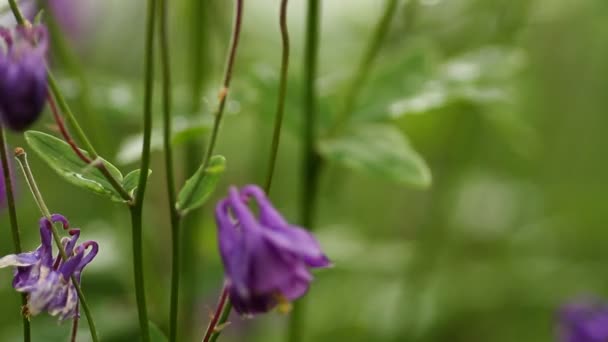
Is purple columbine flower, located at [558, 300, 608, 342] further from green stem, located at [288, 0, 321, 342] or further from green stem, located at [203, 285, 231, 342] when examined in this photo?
green stem, located at [203, 285, 231, 342]

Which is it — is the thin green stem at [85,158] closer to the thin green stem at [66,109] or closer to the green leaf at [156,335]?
the thin green stem at [66,109]

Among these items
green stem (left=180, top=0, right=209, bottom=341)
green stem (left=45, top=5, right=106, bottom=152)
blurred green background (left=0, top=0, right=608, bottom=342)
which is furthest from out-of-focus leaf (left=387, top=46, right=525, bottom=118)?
green stem (left=45, top=5, right=106, bottom=152)

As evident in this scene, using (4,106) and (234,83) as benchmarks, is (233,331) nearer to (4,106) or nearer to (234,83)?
(234,83)

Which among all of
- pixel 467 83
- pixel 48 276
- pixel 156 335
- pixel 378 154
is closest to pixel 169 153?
pixel 48 276

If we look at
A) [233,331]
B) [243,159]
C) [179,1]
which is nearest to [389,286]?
[233,331]

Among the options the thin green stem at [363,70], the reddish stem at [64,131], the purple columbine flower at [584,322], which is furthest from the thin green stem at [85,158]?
the purple columbine flower at [584,322]
